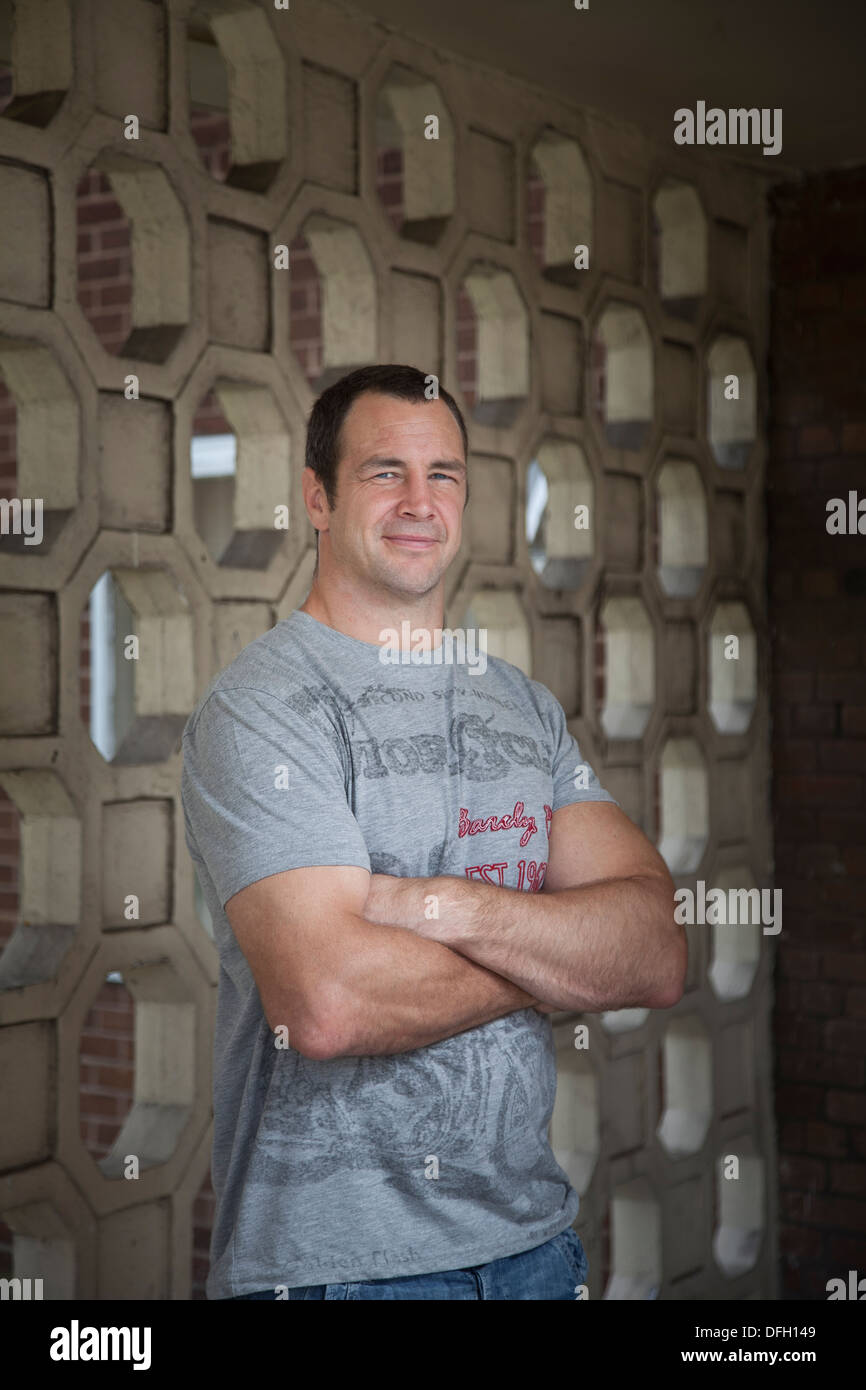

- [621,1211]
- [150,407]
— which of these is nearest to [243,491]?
[150,407]

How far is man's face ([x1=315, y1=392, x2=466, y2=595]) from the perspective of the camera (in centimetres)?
184

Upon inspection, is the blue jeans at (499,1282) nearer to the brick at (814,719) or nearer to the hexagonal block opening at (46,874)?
the hexagonal block opening at (46,874)

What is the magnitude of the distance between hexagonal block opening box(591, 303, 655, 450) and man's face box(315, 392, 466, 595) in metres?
1.33

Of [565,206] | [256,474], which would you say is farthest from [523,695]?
[565,206]

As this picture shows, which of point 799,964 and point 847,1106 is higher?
point 799,964

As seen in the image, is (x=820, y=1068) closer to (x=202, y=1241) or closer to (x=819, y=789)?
(x=819, y=789)

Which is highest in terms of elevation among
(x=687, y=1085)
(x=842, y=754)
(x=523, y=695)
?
(x=842, y=754)

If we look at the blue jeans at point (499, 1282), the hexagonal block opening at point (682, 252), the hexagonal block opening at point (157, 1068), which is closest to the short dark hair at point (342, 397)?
the hexagonal block opening at point (157, 1068)

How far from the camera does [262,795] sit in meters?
1.64

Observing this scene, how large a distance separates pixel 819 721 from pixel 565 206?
1.28 m

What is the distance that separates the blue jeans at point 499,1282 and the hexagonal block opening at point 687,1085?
155cm

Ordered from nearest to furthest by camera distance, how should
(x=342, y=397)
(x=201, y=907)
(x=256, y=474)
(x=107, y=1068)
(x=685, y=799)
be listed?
(x=342, y=397) → (x=256, y=474) → (x=685, y=799) → (x=107, y=1068) → (x=201, y=907)

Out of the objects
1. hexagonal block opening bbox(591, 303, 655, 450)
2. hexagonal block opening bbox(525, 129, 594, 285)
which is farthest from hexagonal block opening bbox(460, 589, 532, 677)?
hexagonal block opening bbox(525, 129, 594, 285)

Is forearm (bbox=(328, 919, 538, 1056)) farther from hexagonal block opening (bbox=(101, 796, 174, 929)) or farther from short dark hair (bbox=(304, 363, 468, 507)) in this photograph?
hexagonal block opening (bbox=(101, 796, 174, 929))
